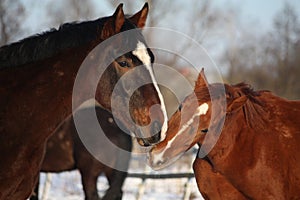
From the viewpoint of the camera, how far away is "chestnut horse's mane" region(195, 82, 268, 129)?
3.77 meters

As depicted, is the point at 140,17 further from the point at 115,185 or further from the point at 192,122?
the point at 115,185

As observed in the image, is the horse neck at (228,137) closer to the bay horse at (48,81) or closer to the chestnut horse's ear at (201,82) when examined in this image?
the chestnut horse's ear at (201,82)

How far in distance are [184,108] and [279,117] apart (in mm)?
776

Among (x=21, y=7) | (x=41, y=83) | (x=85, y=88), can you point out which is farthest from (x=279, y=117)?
(x=21, y=7)

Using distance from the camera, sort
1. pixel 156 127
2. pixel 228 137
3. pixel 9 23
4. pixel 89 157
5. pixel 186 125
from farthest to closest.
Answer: pixel 9 23, pixel 89 157, pixel 228 137, pixel 186 125, pixel 156 127

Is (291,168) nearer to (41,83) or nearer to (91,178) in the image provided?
(41,83)

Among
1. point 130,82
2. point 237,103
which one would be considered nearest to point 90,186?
point 237,103

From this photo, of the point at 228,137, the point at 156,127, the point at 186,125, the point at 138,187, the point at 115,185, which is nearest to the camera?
the point at 156,127

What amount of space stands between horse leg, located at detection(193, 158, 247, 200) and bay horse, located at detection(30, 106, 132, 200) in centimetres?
399

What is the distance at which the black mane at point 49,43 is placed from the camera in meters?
3.56

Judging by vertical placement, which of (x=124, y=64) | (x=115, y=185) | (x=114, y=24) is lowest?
(x=115, y=185)

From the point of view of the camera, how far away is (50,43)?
360cm

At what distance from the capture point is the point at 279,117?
389 cm

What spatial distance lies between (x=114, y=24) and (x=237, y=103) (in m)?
1.11
